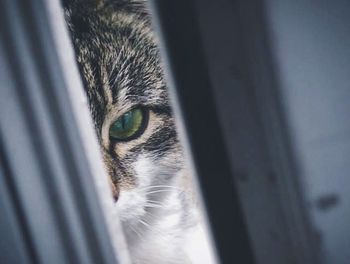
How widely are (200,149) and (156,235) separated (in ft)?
3.20

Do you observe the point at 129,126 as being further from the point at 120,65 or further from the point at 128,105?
the point at 120,65

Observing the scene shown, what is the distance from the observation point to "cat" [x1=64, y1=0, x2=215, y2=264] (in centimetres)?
98

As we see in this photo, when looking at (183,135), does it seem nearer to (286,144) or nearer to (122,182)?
(286,144)

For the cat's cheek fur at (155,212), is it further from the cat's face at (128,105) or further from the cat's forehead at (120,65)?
the cat's forehead at (120,65)

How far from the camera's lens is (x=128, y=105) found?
102 centimetres

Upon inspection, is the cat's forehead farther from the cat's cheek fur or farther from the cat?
the cat's cheek fur

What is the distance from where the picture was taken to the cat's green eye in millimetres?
1050

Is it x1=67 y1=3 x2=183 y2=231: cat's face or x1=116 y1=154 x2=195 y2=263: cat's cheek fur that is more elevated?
x1=67 y1=3 x2=183 y2=231: cat's face

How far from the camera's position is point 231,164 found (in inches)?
11.6

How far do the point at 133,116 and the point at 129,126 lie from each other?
0.04 metres

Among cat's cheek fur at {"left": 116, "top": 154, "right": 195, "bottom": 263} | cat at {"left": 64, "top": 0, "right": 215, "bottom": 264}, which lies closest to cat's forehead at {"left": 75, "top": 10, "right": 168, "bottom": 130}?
cat at {"left": 64, "top": 0, "right": 215, "bottom": 264}

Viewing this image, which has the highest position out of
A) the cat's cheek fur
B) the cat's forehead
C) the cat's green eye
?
the cat's forehead

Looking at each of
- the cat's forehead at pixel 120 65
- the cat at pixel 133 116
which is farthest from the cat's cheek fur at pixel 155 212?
the cat's forehead at pixel 120 65

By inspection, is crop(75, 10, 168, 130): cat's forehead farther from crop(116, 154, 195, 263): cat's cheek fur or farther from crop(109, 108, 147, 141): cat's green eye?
crop(116, 154, 195, 263): cat's cheek fur
